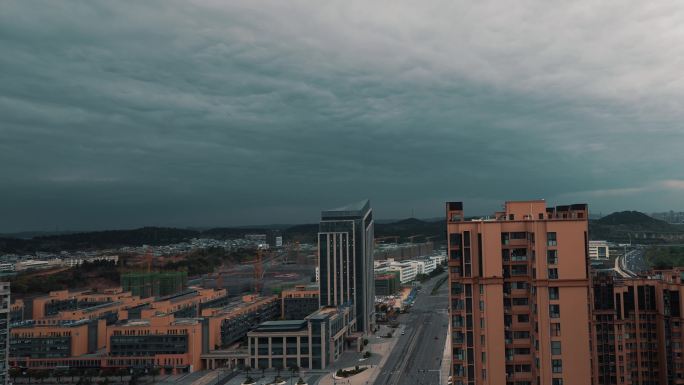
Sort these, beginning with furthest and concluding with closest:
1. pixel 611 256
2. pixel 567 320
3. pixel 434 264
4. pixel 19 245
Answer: pixel 19 245 → pixel 434 264 → pixel 611 256 → pixel 567 320

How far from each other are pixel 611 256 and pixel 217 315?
74676 millimetres

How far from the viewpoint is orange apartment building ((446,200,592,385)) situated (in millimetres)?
13242

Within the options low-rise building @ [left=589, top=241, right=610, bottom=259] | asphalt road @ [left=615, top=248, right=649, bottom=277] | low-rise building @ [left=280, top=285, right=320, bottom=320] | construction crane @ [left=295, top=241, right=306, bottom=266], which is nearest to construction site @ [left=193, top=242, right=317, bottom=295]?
construction crane @ [left=295, top=241, right=306, bottom=266]

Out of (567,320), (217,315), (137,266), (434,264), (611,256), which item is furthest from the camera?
(434,264)

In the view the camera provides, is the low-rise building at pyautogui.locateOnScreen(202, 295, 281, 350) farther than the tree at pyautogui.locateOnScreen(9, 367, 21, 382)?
Yes

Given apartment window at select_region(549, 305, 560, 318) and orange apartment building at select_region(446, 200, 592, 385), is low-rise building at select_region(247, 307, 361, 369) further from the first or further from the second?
apartment window at select_region(549, 305, 560, 318)

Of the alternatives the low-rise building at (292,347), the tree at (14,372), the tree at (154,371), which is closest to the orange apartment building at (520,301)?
the low-rise building at (292,347)

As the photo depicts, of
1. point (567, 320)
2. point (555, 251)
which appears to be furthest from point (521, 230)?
point (567, 320)

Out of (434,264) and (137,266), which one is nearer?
(137,266)

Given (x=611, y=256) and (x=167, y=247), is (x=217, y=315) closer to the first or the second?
(x=611, y=256)

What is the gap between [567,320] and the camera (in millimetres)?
13266

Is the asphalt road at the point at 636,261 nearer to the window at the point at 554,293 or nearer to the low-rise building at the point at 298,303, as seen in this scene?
the low-rise building at the point at 298,303

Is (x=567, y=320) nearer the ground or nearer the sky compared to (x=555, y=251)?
nearer the ground

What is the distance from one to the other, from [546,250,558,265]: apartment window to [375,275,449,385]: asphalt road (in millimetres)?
22299
